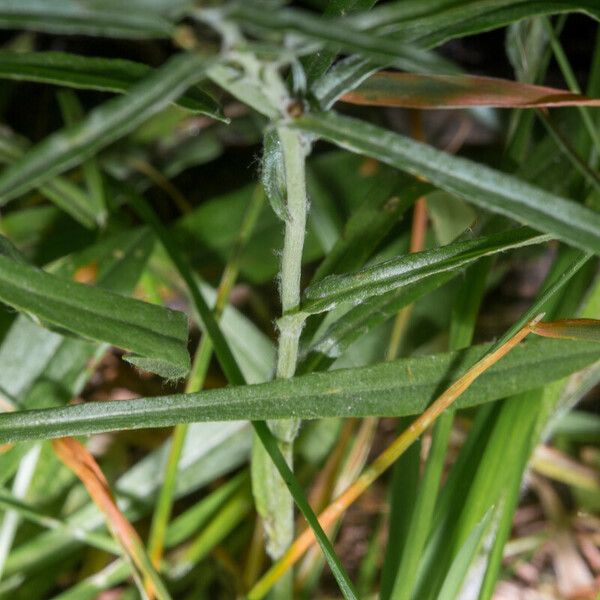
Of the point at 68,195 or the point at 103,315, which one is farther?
the point at 68,195

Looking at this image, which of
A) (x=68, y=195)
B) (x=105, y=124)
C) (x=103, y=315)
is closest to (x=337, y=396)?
(x=103, y=315)

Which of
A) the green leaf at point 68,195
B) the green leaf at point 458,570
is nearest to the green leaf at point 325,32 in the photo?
the green leaf at point 458,570

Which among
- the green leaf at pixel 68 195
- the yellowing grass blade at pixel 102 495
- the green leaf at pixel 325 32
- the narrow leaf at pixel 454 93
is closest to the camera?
the green leaf at pixel 325 32

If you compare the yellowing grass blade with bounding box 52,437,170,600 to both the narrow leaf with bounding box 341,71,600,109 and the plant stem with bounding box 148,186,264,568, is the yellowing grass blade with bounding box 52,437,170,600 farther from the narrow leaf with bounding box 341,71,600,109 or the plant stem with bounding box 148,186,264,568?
the narrow leaf with bounding box 341,71,600,109

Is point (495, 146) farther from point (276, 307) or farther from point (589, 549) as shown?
point (589, 549)

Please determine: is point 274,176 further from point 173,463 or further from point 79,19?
point 173,463

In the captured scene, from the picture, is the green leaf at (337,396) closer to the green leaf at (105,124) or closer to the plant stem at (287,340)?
the plant stem at (287,340)

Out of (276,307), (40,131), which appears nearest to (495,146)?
(276,307)

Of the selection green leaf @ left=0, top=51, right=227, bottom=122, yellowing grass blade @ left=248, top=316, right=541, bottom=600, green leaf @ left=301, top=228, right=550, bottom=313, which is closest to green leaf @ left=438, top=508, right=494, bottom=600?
yellowing grass blade @ left=248, top=316, right=541, bottom=600
